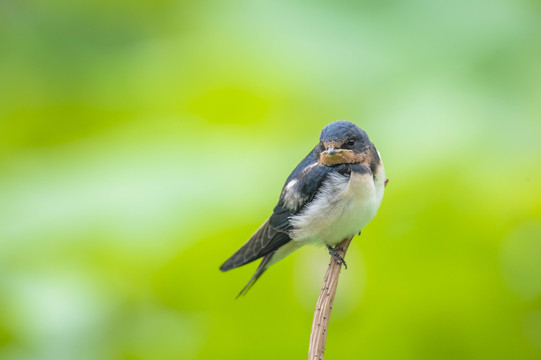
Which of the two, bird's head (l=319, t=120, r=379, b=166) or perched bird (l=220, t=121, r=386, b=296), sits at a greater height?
bird's head (l=319, t=120, r=379, b=166)

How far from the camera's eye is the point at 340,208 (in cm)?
150

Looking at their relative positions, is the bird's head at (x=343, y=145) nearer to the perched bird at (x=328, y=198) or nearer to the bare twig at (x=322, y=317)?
the perched bird at (x=328, y=198)

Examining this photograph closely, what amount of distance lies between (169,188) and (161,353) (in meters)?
0.71

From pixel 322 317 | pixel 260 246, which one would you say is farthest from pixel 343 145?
pixel 322 317

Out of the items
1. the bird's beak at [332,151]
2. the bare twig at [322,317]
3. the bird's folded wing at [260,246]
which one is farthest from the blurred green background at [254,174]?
the bare twig at [322,317]

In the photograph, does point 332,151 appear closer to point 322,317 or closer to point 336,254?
point 336,254

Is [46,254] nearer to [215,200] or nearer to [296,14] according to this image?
[215,200]

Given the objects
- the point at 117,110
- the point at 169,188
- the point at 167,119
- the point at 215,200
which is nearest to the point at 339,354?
the point at 215,200

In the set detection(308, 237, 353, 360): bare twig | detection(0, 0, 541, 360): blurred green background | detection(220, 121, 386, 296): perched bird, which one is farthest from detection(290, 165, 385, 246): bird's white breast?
detection(0, 0, 541, 360): blurred green background

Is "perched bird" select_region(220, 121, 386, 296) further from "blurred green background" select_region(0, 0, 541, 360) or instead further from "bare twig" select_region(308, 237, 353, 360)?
"blurred green background" select_region(0, 0, 541, 360)

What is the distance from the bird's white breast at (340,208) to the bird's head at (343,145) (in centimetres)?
4

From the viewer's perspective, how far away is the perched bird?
Answer: 1462 mm

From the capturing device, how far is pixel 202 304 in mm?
2232

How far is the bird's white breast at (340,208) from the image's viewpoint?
4.84 ft
